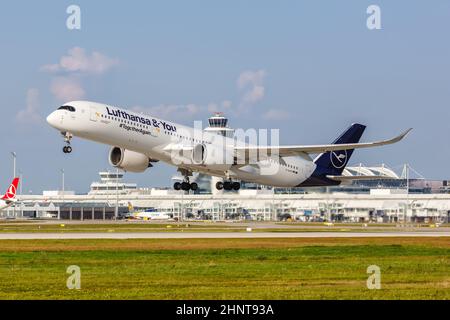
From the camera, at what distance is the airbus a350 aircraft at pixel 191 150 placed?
64.8 m

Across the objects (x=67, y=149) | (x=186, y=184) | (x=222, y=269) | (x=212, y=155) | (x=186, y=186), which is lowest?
(x=222, y=269)

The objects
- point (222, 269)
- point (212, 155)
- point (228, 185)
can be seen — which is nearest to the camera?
point (222, 269)

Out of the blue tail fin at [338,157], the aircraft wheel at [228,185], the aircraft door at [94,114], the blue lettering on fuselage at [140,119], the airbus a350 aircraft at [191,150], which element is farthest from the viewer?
the blue tail fin at [338,157]

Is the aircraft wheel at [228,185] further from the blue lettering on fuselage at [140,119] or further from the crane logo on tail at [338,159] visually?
the crane logo on tail at [338,159]

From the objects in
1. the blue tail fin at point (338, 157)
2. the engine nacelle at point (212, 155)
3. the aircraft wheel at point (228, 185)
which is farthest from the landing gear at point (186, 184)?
the blue tail fin at point (338, 157)

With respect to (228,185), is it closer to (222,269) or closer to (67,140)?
(67,140)

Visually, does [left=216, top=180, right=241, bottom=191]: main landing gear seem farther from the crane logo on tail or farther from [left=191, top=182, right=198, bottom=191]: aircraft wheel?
the crane logo on tail

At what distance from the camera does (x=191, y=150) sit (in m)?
70.7

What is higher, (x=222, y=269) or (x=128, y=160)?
Result: (x=128, y=160)

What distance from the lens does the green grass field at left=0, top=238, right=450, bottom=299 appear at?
30.4 metres

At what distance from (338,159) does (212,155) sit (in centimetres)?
2165

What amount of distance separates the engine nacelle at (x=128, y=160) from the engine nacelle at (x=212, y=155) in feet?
18.1

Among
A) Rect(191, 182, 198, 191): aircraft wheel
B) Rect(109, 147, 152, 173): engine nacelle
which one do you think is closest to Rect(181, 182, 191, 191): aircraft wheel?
Rect(191, 182, 198, 191): aircraft wheel

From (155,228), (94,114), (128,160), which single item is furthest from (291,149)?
(155,228)
